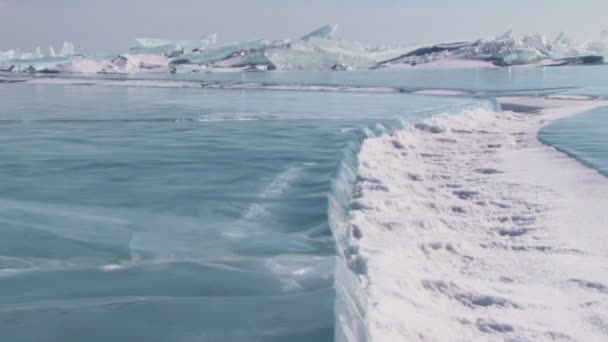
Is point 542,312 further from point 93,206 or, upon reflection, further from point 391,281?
point 93,206

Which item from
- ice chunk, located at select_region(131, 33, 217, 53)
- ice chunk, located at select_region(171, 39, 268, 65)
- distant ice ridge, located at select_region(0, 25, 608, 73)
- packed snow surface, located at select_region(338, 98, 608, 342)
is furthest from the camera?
ice chunk, located at select_region(131, 33, 217, 53)

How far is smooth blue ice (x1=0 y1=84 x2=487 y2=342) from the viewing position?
5.73 ft

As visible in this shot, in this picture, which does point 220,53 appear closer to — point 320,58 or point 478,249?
point 320,58

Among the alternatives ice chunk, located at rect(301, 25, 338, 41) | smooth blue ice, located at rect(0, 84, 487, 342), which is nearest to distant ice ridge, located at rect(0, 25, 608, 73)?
ice chunk, located at rect(301, 25, 338, 41)

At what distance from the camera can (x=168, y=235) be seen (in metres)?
2.61

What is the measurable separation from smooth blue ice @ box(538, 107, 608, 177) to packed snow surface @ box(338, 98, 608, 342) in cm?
16

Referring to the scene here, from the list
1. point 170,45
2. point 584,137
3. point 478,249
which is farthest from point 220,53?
point 478,249

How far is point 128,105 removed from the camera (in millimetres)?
9305

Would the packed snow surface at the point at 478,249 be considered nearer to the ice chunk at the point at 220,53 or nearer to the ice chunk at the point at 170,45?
the ice chunk at the point at 220,53

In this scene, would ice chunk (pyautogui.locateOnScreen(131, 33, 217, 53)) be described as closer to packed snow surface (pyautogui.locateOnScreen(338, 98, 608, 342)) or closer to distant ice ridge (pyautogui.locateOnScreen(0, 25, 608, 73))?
distant ice ridge (pyautogui.locateOnScreen(0, 25, 608, 73))

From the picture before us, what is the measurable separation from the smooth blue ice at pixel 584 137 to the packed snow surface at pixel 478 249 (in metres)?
0.16

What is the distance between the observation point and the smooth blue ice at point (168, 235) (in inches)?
68.7

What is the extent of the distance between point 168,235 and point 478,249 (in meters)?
1.27

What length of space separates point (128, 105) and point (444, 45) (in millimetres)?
27248
